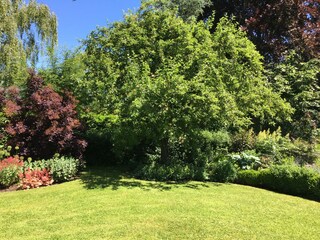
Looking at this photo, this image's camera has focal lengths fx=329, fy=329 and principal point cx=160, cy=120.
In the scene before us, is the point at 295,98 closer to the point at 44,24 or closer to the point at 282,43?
the point at 282,43

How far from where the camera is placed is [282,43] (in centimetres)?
1892

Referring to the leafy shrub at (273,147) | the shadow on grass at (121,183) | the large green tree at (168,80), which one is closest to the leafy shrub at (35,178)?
the shadow on grass at (121,183)

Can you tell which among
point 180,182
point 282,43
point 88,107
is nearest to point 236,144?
point 180,182

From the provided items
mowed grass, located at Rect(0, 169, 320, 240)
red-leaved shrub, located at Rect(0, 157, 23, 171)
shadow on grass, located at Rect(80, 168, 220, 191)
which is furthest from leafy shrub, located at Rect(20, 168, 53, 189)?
shadow on grass, located at Rect(80, 168, 220, 191)

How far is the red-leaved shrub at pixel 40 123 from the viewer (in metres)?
9.98

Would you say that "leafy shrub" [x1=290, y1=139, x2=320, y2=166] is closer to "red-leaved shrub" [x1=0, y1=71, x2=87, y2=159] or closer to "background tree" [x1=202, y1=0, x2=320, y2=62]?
"red-leaved shrub" [x1=0, y1=71, x2=87, y2=159]

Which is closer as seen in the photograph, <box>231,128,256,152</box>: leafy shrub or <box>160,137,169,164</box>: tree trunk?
<box>160,137,169,164</box>: tree trunk

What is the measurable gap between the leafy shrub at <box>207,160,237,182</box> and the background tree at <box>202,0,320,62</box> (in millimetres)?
10492

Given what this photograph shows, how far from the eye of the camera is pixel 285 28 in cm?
1859

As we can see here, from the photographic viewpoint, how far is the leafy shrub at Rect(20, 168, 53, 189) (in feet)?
29.7

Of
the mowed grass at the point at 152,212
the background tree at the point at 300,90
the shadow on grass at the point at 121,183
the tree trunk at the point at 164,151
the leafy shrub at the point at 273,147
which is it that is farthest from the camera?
the background tree at the point at 300,90

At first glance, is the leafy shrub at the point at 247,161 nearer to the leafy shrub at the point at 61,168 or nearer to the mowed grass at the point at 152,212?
the mowed grass at the point at 152,212

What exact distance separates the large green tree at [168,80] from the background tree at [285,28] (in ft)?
23.9

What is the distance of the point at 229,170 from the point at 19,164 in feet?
20.5
